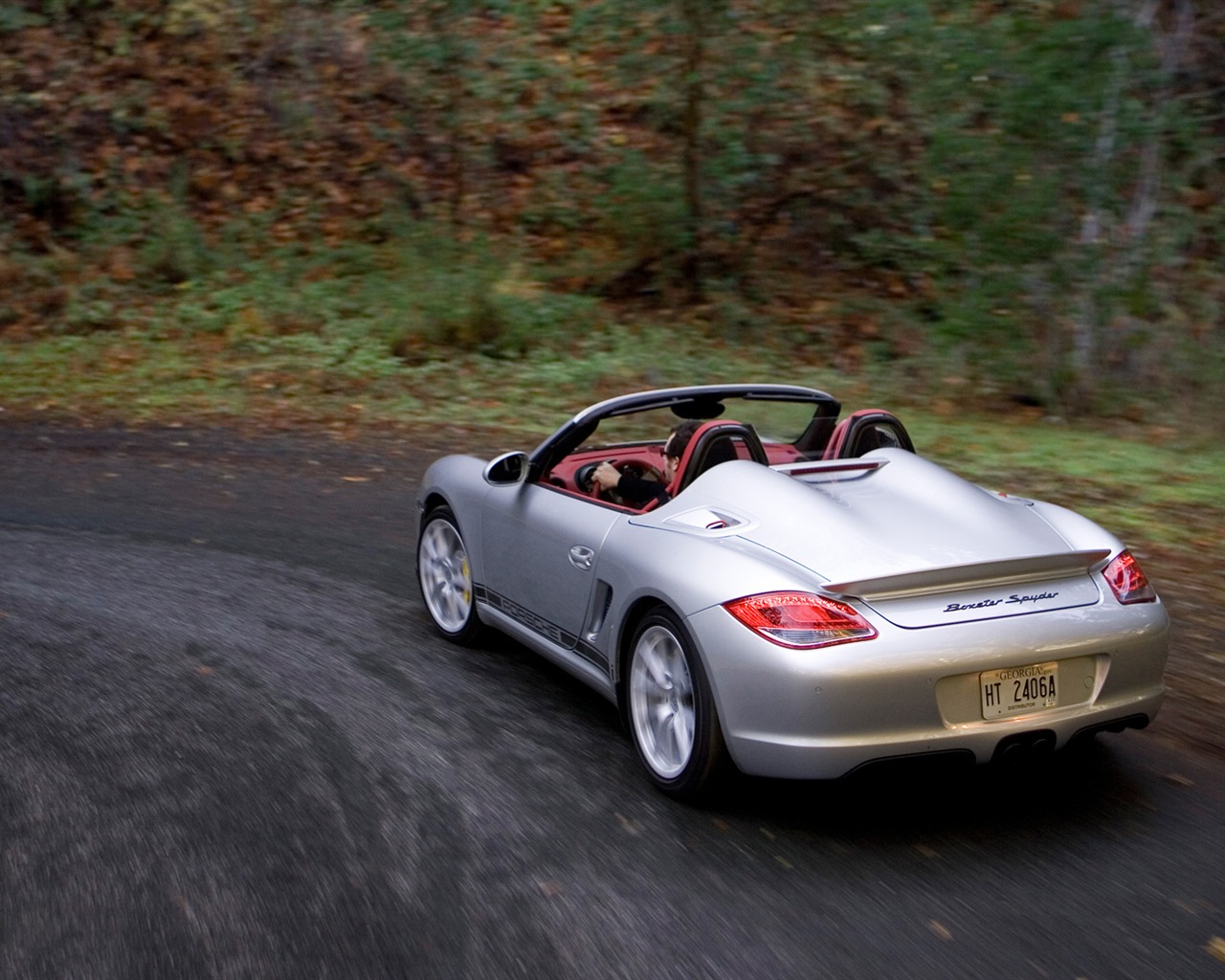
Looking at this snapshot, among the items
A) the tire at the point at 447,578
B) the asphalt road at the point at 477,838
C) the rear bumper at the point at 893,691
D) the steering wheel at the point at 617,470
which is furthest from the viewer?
the tire at the point at 447,578

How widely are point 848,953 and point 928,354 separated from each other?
37.7 feet

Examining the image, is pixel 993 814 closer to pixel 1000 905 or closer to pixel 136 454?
pixel 1000 905

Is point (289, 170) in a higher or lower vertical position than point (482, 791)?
higher

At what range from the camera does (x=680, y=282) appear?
16984 mm

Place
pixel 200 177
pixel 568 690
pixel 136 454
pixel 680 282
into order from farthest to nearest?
pixel 200 177, pixel 680 282, pixel 136 454, pixel 568 690

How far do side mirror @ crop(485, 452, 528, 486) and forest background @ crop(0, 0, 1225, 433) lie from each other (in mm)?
7330

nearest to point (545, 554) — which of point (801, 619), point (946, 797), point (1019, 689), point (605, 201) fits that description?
point (801, 619)

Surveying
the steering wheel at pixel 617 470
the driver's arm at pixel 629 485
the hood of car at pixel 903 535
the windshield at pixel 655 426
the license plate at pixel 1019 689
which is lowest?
the windshield at pixel 655 426

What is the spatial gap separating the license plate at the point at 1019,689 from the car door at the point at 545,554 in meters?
1.55

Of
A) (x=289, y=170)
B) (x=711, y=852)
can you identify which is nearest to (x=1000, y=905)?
(x=711, y=852)

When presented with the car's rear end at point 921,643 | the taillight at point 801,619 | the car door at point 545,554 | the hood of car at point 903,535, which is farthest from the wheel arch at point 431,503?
the taillight at point 801,619

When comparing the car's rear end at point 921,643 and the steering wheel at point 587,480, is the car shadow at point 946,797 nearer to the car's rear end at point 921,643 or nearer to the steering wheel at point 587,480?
the car's rear end at point 921,643

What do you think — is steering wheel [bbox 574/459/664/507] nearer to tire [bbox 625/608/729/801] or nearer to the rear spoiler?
tire [bbox 625/608/729/801]

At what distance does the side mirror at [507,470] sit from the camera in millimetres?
5871
